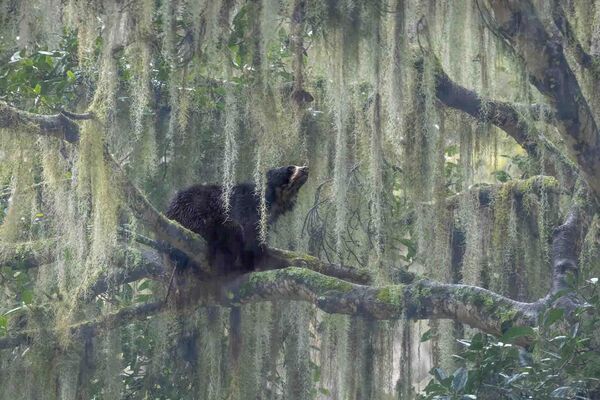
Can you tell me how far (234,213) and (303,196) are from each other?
452 mm

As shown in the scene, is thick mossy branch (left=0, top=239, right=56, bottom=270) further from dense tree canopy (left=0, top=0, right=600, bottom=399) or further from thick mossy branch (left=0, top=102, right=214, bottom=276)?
thick mossy branch (left=0, top=102, right=214, bottom=276)

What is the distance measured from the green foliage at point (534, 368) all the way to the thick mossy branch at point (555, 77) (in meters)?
0.95

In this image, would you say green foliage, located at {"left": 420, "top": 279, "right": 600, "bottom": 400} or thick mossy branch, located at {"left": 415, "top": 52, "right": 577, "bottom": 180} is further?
thick mossy branch, located at {"left": 415, "top": 52, "right": 577, "bottom": 180}

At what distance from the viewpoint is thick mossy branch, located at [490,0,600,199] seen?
439cm

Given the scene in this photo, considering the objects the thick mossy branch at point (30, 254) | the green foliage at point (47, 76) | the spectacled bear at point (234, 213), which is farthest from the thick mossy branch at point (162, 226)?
the green foliage at point (47, 76)

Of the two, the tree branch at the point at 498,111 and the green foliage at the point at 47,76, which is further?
the green foliage at the point at 47,76

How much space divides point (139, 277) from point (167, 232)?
904mm

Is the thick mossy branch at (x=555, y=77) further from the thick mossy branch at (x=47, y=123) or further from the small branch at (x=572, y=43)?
the thick mossy branch at (x=47, y=123)

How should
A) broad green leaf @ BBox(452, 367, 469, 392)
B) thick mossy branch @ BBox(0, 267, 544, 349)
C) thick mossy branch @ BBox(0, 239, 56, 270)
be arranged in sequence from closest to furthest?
broad green leaf @ BBox(452, 367, 469, 392)
thick mossy branch @ BBox(0, 267, 544, 349)
thick mossy branch @ BBox(0, 239, 56, 270)

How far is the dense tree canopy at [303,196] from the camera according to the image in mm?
4273

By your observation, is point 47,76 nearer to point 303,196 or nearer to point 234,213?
point 234,213

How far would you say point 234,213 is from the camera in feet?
19.6

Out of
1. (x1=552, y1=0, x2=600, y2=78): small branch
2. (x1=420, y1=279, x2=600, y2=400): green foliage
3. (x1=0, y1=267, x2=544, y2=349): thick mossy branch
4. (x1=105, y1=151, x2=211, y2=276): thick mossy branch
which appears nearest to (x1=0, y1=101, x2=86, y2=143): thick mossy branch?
(x1=105, y1=151, x2=211, y2=276): thick mossy branch

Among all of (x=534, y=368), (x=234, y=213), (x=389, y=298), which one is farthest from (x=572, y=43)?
(x=234, y=213)
